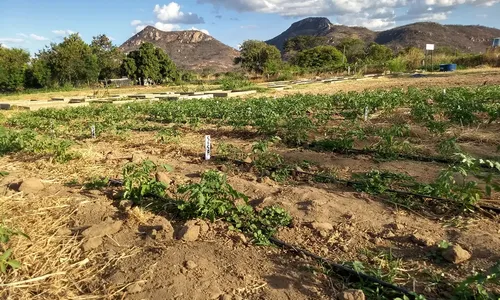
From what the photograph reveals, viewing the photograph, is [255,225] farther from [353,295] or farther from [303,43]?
[303,43]

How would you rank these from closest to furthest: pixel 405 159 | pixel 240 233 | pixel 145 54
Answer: pixel 240 233 < pixel 405 159 < pixel 145 54

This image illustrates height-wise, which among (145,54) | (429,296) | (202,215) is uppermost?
(145,54)

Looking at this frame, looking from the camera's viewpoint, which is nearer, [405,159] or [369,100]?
[405,159]

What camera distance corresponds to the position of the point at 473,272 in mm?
2621

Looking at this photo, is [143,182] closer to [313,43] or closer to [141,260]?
[141,260]

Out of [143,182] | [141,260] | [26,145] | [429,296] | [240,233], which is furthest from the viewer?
[26,145]

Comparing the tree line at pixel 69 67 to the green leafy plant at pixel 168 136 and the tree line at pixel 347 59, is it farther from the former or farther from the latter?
the green leafy plant at pixel 168 136

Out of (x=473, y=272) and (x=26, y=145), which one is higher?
(x=26, y=145)

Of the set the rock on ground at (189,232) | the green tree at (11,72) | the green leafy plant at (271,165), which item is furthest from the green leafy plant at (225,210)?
the green tree at (11,72)

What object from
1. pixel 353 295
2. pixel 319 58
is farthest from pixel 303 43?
pixel 353 295

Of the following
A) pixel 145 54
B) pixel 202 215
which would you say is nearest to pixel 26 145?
pixel 202 215

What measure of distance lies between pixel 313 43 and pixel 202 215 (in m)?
78.9

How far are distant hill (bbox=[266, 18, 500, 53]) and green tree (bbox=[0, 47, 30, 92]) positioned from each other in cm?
7032

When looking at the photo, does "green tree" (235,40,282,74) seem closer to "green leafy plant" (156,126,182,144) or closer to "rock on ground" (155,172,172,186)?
"green leafy plant" (156,126,182,144)
